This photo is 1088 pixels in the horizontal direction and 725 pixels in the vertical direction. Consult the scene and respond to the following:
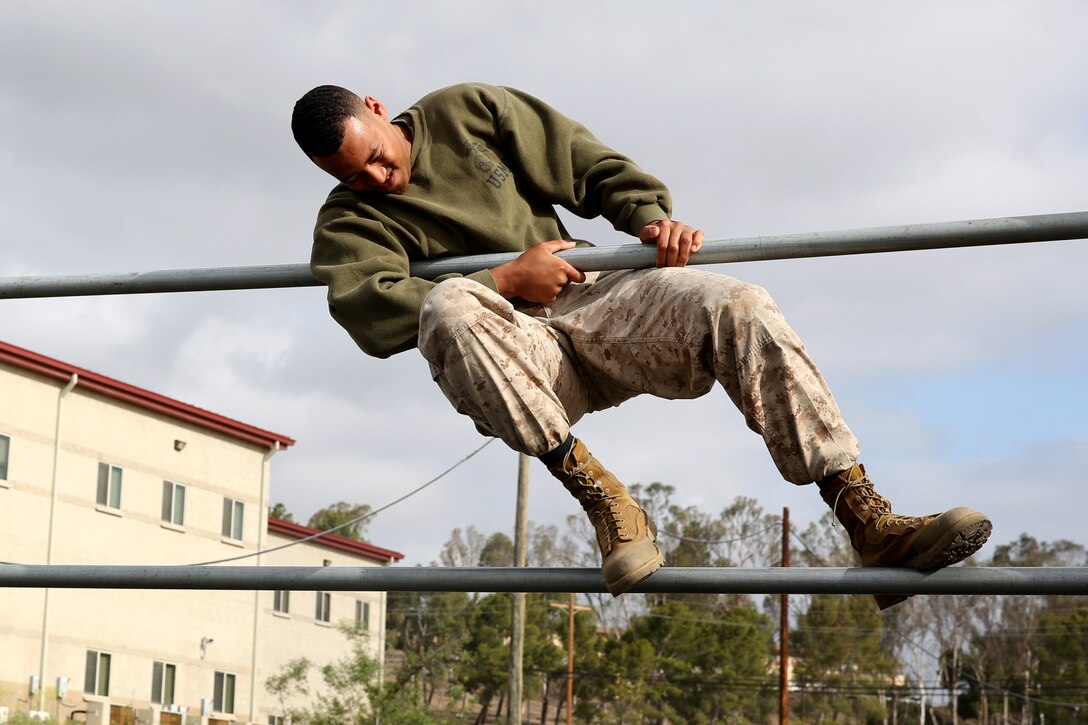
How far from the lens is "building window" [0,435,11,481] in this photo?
24359 millimetres

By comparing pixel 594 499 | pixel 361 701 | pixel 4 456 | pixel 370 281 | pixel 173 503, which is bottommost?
pixel 361 701

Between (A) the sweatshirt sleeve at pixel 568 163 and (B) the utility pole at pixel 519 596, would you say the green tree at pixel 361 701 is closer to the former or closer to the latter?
(B) the utility pole at pixel 519 596

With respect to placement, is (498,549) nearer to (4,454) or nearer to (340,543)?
(340,543)

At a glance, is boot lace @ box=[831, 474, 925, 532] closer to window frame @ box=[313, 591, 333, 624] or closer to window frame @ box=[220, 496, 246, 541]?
window frame @ box=[220, 496, 246, 541]

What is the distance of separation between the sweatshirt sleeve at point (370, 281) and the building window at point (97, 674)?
24274 millimetres

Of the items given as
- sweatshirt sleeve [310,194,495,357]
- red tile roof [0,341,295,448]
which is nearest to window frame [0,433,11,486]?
red tile roof [0,341,295,448]

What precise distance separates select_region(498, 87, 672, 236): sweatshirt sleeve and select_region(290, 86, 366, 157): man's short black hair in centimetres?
38

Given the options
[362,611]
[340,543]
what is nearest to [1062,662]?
[362,611]

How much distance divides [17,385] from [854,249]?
24.1 metres

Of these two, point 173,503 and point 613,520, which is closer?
point 613,520

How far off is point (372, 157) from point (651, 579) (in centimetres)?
102

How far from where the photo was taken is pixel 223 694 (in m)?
29.1

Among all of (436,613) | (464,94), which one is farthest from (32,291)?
(436,613)

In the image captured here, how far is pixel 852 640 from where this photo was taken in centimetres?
4778
